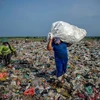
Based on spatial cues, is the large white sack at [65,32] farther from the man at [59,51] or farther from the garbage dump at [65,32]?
the man at [59,51]

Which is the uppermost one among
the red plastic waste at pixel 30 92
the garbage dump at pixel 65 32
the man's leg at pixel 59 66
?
the garbage dump at pixel 65 32

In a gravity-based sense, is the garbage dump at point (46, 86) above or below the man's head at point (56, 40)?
below

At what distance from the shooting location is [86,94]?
5008 millimetres

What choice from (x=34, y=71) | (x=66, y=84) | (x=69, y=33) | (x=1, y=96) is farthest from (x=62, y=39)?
(x=34, y=71)

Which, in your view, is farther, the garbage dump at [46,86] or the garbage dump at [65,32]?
the garbage dump at [65,32]

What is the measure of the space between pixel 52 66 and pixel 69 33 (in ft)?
9.86

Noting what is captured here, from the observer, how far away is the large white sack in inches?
204

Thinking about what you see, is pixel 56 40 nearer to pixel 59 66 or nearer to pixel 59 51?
pixel 59 51

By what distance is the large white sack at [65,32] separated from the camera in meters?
5.18

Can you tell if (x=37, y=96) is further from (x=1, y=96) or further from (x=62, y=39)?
(x=62, y=39)

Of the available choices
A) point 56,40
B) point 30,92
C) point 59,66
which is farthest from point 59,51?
point 30,92

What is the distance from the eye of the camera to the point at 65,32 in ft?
17.0

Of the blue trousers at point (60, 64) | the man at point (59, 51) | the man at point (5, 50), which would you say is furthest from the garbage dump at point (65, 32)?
the man at point (5, 50)

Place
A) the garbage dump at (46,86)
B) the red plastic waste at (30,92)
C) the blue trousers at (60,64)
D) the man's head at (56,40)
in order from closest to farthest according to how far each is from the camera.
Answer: the garbage dump at (46,86)
the red plastic waste at (30,92)
the man's head at (56,40)
the blue trousers at (60,64)
